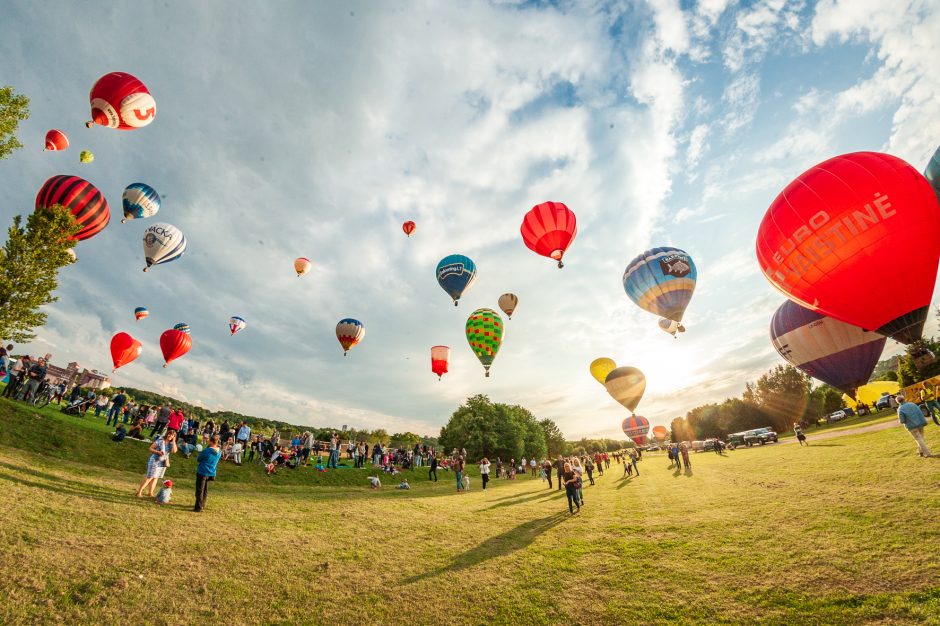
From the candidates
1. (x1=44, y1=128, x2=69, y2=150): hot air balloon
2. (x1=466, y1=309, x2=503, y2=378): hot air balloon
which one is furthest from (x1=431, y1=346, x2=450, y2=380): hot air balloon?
(x1=44, y1=128, x2=69, y2=150): hot air balloon

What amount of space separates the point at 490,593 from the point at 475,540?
129 inches

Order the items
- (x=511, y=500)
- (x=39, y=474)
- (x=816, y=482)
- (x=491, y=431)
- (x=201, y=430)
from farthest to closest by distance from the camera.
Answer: (x=491, y=431), (x=201, y=430), (x=511, y=500), (x=816, y=482), (x=39, y=474)

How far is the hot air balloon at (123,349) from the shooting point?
84.0 feet

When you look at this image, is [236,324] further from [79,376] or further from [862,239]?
[862,239]

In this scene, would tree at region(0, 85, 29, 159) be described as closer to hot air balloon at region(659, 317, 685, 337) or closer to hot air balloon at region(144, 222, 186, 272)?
hot air balloon at region(144, 222, 186, 272)

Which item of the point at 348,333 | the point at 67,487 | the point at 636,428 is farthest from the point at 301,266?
the point at 636,428

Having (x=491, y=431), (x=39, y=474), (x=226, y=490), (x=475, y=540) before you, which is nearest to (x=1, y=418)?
(x=39, y=474)

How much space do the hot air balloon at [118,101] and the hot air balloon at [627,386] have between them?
40085 millimetres

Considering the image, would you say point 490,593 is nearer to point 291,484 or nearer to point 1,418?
point 291,484

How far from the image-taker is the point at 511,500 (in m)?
17.1

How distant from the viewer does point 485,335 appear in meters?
30.2

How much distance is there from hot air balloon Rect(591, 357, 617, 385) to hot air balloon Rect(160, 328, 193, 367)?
38331 millimetres

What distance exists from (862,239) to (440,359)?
95.3ft

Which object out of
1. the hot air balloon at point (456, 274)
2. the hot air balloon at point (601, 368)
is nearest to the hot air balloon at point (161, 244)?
the hot air balloon at point (456, 274)
